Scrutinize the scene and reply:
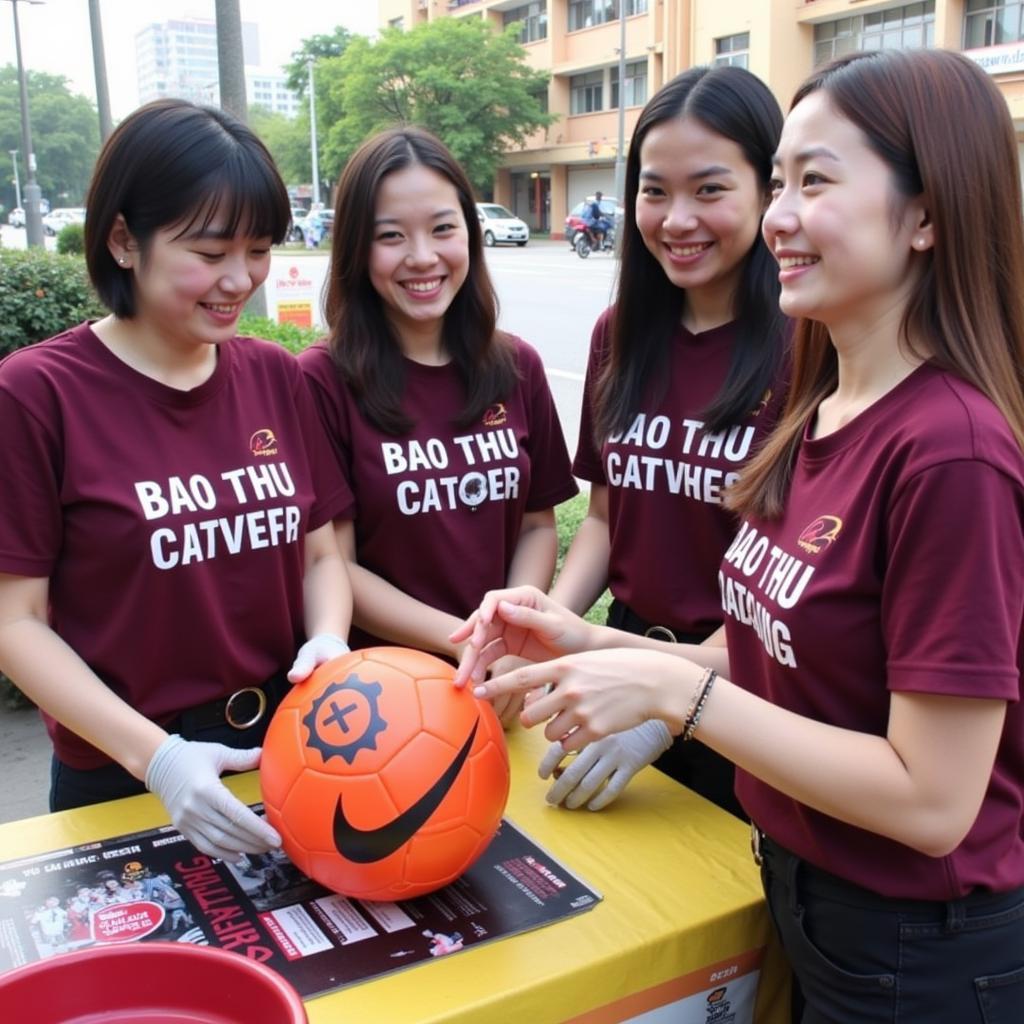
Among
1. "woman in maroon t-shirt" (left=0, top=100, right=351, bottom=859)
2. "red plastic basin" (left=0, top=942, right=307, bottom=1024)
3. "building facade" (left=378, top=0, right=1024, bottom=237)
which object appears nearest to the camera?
"red plastic basin" (left=0, top=942, right=307, bottom=1024)

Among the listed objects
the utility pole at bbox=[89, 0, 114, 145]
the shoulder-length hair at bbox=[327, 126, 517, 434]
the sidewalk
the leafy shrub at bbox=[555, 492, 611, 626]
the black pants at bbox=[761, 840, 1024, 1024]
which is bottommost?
the sidewalk

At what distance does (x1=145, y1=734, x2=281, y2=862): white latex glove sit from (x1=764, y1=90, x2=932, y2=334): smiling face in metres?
1.13

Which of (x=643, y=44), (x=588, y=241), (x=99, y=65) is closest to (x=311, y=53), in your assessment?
(x=643, y=44)

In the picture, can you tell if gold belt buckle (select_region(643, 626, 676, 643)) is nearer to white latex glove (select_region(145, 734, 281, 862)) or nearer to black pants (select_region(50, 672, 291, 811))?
black pants (select_region(50, 672, 291, 811))

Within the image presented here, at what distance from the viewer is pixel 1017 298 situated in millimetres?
1461

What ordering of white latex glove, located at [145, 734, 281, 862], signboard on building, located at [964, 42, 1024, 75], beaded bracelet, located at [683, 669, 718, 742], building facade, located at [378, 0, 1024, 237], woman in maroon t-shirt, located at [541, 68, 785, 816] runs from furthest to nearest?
building facade, located at [378, 0, 1024, 237], signboard on building, located at [964, 42, 1024, 75], woman in maroon t-shirt, located at [541, 68, 785, 816], white latex glove, located at [145, 734, 281, 862], beaded bracelet, located at [683, 669, 718, 742]

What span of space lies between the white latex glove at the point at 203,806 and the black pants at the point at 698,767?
93 cm

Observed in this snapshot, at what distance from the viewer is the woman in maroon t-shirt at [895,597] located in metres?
1.32

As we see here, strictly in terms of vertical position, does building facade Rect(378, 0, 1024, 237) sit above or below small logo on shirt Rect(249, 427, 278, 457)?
above

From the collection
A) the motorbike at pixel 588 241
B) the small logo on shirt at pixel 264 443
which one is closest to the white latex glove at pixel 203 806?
the small logo on shirt at pixel 264 443

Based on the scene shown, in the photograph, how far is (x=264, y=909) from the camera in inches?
66.9

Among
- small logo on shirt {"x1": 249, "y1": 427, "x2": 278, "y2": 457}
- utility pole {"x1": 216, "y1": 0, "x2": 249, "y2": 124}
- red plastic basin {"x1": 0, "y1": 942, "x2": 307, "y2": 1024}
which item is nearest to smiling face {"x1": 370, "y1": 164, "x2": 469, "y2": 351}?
small logo on shirt {"x1": 249, "y1": 427, "x2": 278, "y2": 457}

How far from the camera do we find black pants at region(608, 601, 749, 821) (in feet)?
7.55

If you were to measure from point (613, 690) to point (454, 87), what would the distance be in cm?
4281
